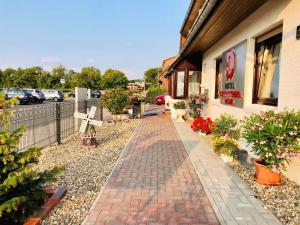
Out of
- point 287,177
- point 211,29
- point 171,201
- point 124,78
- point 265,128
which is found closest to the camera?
point 171,201

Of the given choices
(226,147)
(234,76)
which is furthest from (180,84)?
(226,147)

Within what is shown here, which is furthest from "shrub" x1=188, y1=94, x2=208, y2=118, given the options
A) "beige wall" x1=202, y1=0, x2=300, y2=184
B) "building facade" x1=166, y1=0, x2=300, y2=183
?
"beige wall" x1=202, y1=0, x2=300, y2=184

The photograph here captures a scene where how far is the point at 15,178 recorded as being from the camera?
7.91 feet

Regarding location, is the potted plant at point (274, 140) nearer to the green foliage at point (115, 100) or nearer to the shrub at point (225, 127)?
the shrub at point (225, 127)

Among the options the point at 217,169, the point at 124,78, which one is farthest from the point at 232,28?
the point at 124,78

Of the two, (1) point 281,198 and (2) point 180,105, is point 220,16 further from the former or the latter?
(2) point 180,105

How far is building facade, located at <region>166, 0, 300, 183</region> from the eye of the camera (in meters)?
4.66

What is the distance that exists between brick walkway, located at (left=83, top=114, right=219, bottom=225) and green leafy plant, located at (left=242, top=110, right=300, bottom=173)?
1.25 m

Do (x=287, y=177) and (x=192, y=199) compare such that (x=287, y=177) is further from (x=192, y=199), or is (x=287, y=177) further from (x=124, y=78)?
(x=124, y=78)

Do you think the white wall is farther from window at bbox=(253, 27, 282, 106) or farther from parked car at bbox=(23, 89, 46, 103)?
parked car at bbox=(23, 89, 46, 103)

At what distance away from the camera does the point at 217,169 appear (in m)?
5.43

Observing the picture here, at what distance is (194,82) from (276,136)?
10.5 metres

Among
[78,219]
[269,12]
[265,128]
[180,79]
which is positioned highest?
[269,12]

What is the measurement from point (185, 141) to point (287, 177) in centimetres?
394
